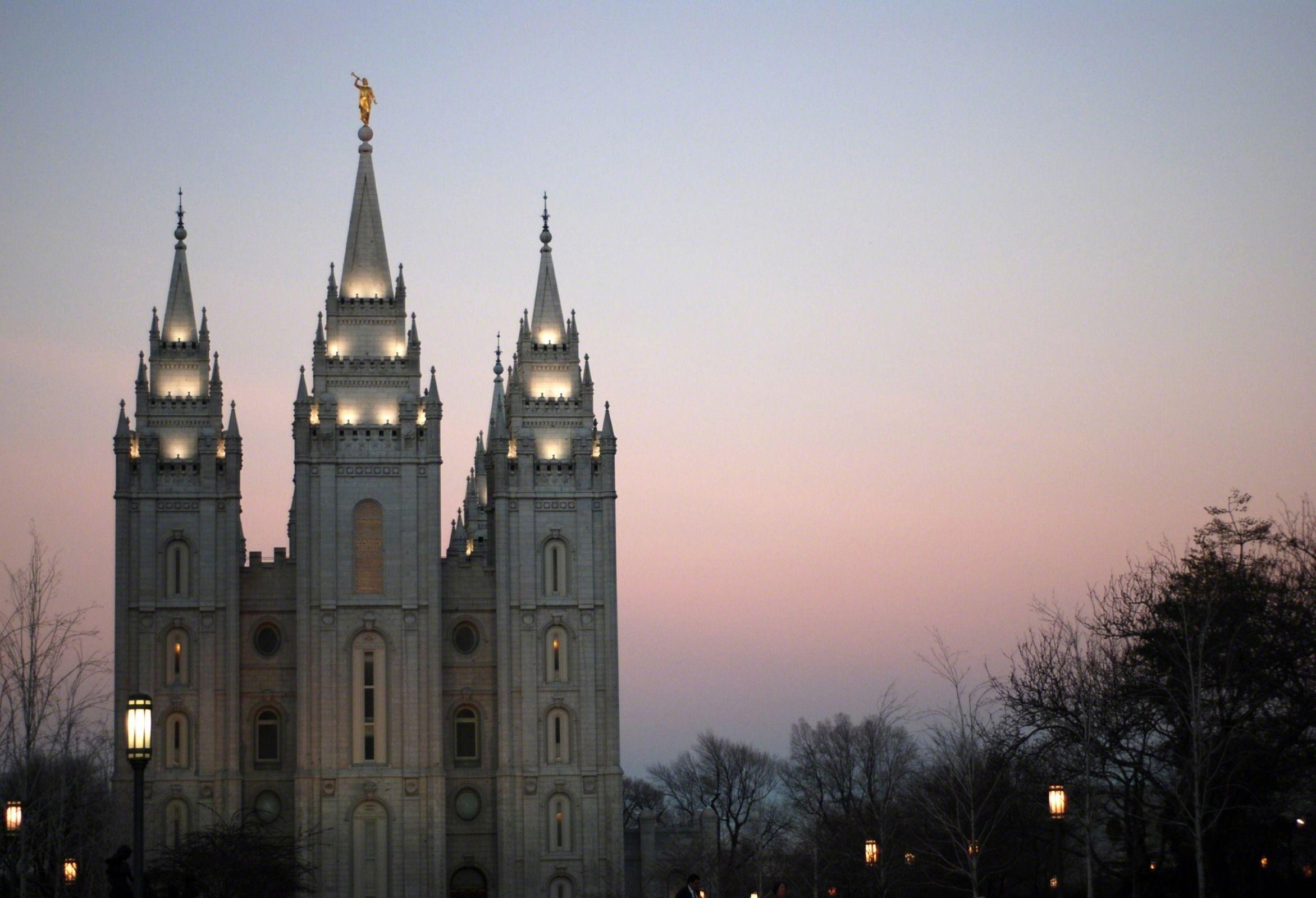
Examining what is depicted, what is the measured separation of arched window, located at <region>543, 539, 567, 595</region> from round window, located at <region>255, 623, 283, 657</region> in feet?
34.7

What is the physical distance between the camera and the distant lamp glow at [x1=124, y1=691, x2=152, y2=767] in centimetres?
2989

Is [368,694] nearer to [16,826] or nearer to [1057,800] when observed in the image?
[16,826]

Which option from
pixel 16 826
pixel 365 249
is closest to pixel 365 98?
pixel 365 249

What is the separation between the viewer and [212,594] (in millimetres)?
78188

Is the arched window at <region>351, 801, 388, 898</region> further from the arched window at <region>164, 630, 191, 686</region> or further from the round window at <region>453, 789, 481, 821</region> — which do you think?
the arched window at <region>164, 630, 191, 686</region>

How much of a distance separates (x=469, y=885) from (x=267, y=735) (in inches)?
383

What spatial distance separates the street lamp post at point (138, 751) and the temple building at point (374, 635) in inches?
1846

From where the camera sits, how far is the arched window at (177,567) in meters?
78.4

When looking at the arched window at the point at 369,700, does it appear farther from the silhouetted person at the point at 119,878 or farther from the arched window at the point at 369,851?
the silhouetted person at the point at 119,878

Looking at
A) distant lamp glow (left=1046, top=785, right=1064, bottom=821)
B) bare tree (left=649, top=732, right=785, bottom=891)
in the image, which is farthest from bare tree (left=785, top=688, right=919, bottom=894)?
distant lamp glow (left=1046, top=785, right=1064, bottom=821)

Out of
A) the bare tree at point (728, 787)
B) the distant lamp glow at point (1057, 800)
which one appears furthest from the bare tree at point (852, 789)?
the distant lamp glow at point (1057, 800)

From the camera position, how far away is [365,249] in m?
82.5

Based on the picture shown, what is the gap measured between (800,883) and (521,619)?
17.0 m

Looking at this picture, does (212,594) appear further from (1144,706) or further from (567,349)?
(1144,706)
